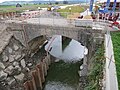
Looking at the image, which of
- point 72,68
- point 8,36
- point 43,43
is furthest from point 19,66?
point 43,43

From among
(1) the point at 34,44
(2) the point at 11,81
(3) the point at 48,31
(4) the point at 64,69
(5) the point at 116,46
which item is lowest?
(4) the point at 64,69

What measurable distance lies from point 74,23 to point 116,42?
833cm

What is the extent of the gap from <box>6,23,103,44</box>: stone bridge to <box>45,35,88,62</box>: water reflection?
7.63m

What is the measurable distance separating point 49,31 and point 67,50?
509 inches

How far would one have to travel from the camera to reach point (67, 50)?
43.0 metres

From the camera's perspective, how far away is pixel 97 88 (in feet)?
47.9

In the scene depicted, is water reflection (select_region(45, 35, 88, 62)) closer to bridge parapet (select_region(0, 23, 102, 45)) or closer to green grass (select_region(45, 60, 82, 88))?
green grass (select_region(45, 60, 82, 88))

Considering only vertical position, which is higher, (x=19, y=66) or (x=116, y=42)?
(x=116, y=42)

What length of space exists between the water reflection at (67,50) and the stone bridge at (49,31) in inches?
301

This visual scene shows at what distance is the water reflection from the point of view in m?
37.8

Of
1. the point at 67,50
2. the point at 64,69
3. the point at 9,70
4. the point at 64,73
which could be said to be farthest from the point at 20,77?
the point at 67,50

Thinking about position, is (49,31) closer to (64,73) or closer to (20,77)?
(64,73)

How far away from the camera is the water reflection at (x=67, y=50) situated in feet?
124

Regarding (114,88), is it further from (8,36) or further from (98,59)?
(8,36)
